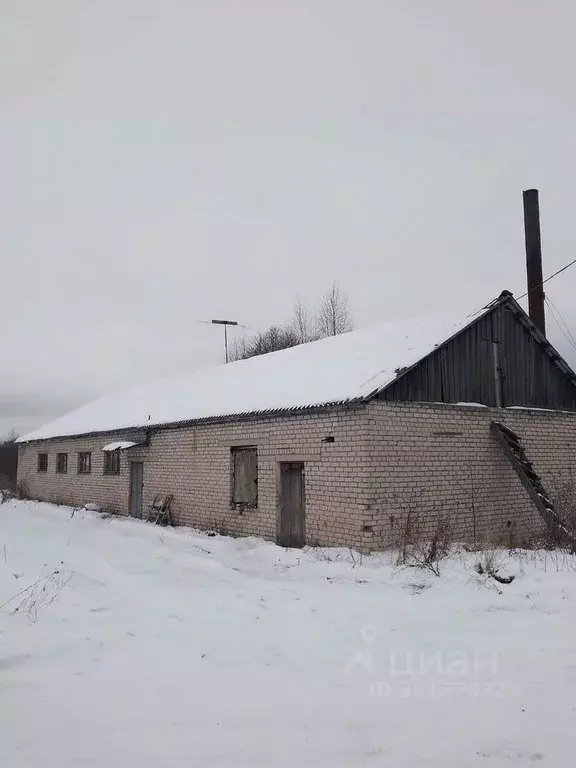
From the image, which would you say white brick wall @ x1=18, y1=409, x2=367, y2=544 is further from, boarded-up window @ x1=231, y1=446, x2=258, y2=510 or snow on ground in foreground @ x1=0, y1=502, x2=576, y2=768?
snow on ground in foreground @ x1=0, y1=502, x2=576, y2=768

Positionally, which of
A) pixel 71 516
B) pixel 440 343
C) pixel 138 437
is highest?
pixel 440 343

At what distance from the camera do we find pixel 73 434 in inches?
861

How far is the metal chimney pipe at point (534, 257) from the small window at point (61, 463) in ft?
58.9

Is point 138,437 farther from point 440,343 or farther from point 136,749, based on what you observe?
point 136,749

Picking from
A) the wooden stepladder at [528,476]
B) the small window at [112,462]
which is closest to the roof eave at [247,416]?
the small window at [112,462]

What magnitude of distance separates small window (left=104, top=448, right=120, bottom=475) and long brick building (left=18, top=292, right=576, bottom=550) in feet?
9.79

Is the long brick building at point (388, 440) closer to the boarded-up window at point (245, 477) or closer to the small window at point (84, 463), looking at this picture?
the boarded-up window at point (245, 477)

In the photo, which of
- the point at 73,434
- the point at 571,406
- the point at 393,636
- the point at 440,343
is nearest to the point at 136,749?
the point at 393,636

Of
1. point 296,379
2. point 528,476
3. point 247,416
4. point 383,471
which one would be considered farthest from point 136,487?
point 528,476

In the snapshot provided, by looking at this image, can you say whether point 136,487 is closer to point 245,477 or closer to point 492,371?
point 245,477

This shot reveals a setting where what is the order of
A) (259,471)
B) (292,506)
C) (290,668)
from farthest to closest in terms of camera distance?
1. (259,471)
2. (292,506)
3. (290,668)

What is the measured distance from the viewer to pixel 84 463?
2159 centimetres

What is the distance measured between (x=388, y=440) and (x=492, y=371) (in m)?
3.46

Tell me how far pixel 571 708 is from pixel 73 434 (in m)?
20.5
